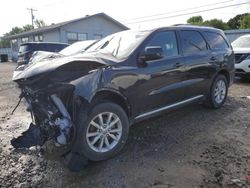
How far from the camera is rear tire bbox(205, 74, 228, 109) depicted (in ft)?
18.6

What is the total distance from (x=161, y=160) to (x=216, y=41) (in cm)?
351

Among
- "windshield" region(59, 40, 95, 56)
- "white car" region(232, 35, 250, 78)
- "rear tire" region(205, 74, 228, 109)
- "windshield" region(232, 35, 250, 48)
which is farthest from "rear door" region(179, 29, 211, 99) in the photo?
"windshield" region(232, 35, 250, 48)

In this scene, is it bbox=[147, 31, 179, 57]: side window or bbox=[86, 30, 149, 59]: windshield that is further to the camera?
bbox=[147, 31, 179, 57]: side window

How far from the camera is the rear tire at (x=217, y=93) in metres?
5.66

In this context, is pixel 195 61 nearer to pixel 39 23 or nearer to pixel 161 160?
pixel 161 160

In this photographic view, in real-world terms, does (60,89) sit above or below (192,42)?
below

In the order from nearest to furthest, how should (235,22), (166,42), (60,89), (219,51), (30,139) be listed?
(60,89)
(30,139)
(166,42)
(219,51)
(235,22)

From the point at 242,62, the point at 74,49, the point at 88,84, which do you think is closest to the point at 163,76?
the point at 88,84

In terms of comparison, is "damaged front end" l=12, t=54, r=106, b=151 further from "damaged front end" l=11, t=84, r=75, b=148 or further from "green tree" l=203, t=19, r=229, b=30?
"green tree" l=203, t=19, r=229, b=30

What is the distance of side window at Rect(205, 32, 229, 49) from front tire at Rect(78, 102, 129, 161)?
3.10 meters

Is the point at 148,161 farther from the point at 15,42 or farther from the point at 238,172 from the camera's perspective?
the point at 15,42

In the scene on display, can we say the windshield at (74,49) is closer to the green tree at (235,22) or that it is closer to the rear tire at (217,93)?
the rear tire at (217,93)

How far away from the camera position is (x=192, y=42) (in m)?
5.07

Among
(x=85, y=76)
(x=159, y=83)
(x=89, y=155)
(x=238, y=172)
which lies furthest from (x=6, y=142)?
(x=238, y=172)
